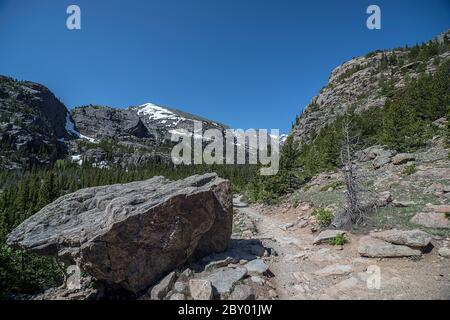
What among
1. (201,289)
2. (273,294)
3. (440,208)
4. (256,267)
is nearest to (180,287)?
(201,289)

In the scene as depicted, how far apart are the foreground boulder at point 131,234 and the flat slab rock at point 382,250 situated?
21.2 feet

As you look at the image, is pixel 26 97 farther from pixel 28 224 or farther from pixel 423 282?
pixel 423 282

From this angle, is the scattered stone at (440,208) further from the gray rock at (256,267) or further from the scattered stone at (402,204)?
the gray rock at (256,267)

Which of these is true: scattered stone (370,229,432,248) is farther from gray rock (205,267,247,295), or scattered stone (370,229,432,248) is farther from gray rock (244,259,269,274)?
gray rock (205,267,247,295)

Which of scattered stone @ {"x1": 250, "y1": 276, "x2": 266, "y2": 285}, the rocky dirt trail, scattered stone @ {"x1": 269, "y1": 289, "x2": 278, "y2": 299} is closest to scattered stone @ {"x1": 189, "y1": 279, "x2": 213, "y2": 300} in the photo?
scattered stone @ {"x1": 250, "y1": 276, "x2": 266, "y2": 285}

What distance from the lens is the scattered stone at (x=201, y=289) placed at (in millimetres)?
7945

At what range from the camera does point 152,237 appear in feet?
30.6

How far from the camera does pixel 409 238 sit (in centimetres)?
1007

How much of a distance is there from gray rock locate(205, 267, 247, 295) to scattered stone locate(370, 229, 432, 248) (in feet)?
21.8

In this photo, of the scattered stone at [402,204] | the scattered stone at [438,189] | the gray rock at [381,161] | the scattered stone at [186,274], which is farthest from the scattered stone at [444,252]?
the gray rock at [381,161]

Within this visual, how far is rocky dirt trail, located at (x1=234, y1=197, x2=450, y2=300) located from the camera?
7797mm

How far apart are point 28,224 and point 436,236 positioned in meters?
17.8
